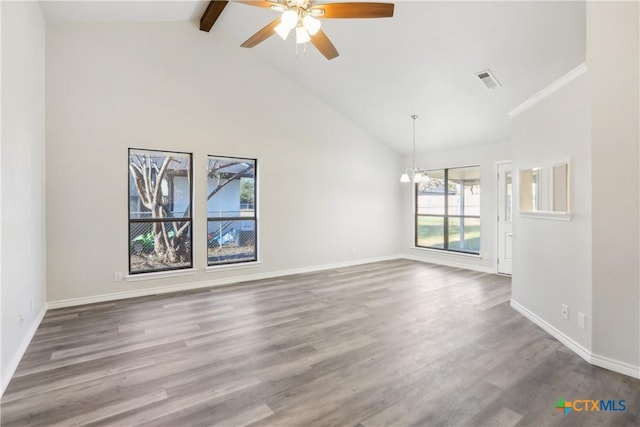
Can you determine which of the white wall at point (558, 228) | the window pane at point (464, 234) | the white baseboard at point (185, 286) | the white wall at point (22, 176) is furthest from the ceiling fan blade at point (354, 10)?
the window pane at point (464, 234)

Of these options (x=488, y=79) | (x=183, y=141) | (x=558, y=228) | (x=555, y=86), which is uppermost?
(x=488, y=79)

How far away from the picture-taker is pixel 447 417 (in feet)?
6.68

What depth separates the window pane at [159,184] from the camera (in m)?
4.83

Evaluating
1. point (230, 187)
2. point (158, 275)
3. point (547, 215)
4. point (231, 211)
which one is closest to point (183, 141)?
point (230, 187)

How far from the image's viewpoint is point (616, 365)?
261 cm

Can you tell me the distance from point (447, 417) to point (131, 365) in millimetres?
2475

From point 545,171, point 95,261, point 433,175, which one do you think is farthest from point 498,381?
point 433,175

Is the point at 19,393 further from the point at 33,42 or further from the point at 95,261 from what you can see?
the point at 33,42

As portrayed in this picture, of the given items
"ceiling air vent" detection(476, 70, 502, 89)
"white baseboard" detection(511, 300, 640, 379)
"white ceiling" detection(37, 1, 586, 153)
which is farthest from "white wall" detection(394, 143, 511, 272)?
"white baseboard" detection(511, 300, 640, 379)

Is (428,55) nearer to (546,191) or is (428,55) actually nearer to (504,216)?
(546,191)

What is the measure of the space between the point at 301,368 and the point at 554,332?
2.62 metres

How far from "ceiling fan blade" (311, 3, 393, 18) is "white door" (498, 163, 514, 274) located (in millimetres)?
4761

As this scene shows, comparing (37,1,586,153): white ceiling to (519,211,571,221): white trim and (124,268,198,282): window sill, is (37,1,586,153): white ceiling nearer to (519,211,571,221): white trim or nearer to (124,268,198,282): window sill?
(519,211,571,221): white trim

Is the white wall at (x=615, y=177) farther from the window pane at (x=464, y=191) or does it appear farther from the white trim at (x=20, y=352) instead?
the white trim at (x=20, y=352)
